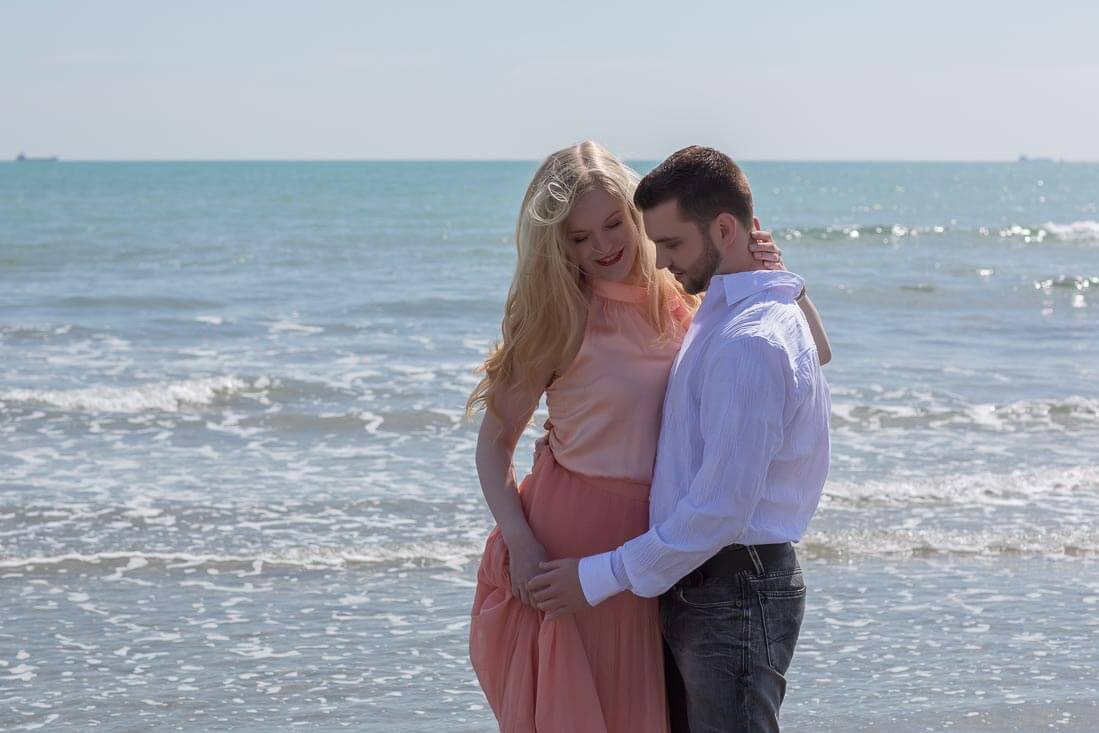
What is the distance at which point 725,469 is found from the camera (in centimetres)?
261

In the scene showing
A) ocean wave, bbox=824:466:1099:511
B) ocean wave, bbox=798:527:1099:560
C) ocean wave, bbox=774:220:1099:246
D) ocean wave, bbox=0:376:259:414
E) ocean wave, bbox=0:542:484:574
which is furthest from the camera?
ocean wave, bbox=774:220:1099:246

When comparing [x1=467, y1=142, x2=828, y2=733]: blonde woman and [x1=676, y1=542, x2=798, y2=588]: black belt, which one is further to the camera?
[x1=467, y1=142, x2=828, y2=733]: blonde woman

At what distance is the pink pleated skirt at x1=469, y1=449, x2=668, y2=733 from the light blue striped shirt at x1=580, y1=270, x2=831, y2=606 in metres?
0.17

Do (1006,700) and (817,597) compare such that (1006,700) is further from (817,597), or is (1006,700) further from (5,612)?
(5,612)

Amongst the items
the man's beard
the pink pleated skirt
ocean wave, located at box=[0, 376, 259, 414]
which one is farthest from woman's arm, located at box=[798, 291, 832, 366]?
ocean wave, located at box=[0, 376, 259, 414]

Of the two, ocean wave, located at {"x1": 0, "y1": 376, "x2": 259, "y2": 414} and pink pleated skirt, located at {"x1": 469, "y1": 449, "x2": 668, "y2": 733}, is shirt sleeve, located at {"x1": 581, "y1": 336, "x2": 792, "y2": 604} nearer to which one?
pink pleated skirt, located at {"x1": 469, "y1": 449, "x2": 668, "y2": 733}

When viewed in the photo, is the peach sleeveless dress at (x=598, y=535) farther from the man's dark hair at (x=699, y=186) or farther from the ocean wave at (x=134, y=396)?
the ocean wave at (x=134, y=396)

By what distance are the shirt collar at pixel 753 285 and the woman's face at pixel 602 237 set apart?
33 cm

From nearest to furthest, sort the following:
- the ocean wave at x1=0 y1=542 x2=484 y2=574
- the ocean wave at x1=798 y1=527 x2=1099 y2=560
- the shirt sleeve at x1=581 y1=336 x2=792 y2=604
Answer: the shirt sleeve at x1=581 y1=336 x2=792 y2=604
the ocean wave at x1=0 y1=542 x2=484 y2=574
the ocean wave at x1=798 y1=527 x2=1099 y2=560

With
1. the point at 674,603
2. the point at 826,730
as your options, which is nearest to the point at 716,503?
the point at 674,603

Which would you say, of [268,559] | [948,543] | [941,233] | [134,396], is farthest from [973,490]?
[941,233]

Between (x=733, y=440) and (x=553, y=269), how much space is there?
0.66 m

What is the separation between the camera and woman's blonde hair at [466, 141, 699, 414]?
300 centimetres

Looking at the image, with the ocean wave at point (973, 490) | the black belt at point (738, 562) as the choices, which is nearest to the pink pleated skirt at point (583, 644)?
the black belt at point (738, 562)
